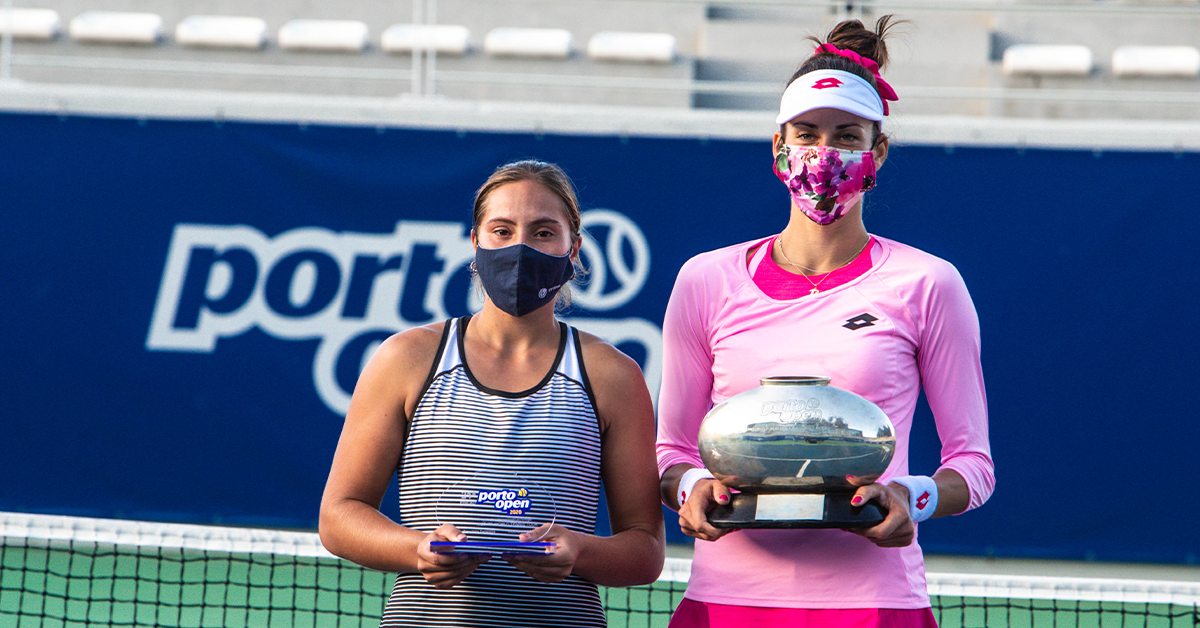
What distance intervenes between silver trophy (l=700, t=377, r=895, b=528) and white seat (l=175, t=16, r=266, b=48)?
7.60 meters

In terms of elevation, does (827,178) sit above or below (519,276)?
above

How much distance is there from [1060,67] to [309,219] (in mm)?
5628

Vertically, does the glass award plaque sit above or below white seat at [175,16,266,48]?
below

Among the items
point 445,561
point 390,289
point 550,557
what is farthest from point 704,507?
point 390,289

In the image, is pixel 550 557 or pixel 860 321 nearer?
pixel 550 557

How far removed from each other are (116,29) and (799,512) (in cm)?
817

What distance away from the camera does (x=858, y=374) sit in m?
1.83

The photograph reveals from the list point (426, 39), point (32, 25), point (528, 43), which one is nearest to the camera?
point (426, 39)

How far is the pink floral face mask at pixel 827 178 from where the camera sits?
191 centimetres

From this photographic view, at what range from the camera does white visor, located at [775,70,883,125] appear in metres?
1.91

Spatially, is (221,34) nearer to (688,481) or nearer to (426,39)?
(426,39)

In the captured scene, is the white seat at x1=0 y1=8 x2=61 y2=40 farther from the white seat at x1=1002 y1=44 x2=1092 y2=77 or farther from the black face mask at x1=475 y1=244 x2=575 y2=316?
the black face mask at x1=475 y1=244 x2=575 y2=316

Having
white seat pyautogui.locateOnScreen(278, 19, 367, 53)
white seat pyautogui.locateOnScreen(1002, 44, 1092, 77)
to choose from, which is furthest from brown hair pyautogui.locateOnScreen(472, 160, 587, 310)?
white seat pyautogui.locateOnScreen(1002, 44, 1092, 77)

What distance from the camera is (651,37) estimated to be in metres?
8.43
